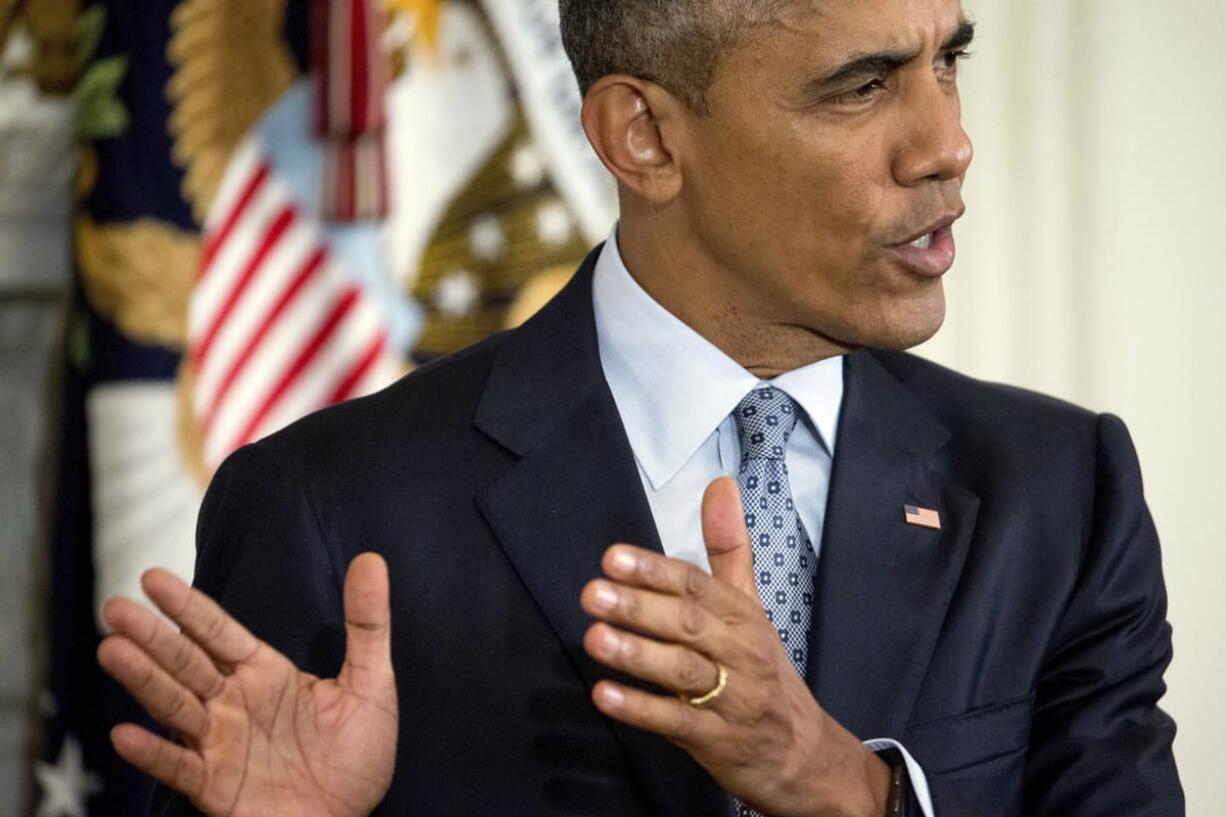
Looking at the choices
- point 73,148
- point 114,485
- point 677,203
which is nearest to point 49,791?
point 114,485

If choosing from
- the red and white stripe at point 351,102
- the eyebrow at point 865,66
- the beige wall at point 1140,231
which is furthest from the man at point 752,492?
the beige wall at point 1140,231

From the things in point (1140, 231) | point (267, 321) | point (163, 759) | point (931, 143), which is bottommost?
point (163, 759)

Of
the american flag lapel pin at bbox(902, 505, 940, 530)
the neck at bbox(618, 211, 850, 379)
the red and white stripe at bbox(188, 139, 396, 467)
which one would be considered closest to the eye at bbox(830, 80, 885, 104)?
the neck at bbox(618, 211, 850, 379)

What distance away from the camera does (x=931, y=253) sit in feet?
5.42

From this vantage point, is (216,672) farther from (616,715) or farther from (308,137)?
(308,137)

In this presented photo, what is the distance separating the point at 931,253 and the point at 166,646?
83cm

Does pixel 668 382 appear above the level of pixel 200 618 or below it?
above

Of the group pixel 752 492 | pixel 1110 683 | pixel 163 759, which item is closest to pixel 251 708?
pixel 163 759

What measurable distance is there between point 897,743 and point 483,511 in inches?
18.2

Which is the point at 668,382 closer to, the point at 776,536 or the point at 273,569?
the point at 776,536

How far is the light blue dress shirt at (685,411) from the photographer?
1.68 meters

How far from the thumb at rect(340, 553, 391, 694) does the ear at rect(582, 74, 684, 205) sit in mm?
582

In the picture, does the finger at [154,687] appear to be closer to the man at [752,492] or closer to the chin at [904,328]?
the man at [752,492]

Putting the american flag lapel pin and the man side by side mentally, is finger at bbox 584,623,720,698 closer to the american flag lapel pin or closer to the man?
the man
